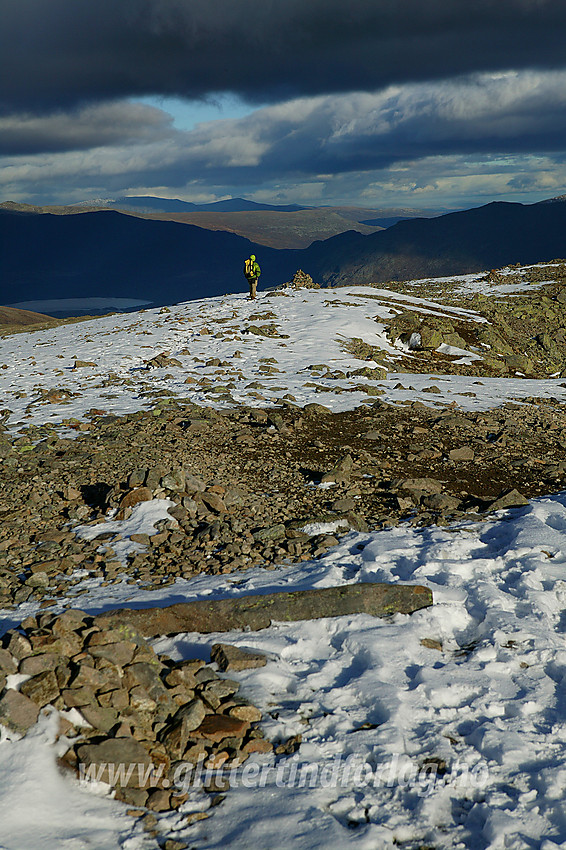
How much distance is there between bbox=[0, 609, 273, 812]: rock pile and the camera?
409cm

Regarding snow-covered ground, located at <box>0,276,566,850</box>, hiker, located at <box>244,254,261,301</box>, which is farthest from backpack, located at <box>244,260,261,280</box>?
→ snow-covered ground, located at <box>0,276,566,850</box>

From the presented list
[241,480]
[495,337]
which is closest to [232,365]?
[241,480]

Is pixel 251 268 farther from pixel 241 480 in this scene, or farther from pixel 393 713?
pixel 393 713

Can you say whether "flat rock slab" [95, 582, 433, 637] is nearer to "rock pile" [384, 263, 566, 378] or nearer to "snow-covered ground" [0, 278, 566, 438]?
"snow-covered ground" [0, 278, 566, 438]

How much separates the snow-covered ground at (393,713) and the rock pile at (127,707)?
0.14m

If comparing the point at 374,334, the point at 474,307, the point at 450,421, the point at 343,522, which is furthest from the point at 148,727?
the point at 474,307

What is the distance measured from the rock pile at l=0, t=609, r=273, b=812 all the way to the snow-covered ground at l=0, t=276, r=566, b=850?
0.14 meters

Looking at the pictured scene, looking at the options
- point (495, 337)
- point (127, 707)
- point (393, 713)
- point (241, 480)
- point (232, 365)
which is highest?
point (495, 337)

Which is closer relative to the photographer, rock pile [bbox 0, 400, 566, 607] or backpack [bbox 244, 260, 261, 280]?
rock pile [bbox 0, 400, 566, 607]

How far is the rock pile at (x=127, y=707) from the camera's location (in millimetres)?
4086

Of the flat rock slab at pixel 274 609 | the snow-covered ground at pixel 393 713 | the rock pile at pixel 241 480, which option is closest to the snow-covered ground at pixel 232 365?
the rock pile at pixel 241 480

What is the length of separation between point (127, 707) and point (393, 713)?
213cm

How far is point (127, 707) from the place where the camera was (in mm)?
4504

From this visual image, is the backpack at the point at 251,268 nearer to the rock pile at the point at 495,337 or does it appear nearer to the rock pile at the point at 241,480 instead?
the rock pile at the point at 495,337
